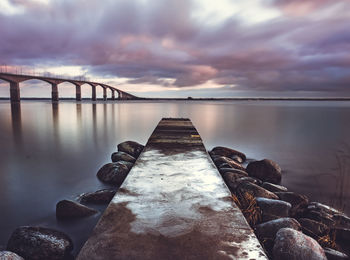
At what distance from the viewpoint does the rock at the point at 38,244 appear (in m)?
2.90

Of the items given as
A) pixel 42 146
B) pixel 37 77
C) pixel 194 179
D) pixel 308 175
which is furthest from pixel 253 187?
pixel 37 77

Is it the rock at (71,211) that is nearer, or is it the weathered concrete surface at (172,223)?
the weathered concrete surface at (172,223)

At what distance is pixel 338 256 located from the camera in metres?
2.93

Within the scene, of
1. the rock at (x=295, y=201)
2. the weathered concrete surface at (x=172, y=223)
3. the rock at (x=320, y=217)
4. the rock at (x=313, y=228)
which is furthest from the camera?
the rock at (x=295, y=201)

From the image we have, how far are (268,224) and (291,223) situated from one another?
340mm

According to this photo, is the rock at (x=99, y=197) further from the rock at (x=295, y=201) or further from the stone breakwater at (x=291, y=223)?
the rock at (x=295, y=201)

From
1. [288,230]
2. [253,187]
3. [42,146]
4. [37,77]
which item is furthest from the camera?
[37,77]

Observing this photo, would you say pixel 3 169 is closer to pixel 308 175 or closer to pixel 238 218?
pixel 238 218

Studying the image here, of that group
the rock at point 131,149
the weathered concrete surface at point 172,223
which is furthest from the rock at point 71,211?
the rock at point 131,149

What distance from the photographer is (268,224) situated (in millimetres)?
3447

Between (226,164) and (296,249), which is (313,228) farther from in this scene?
(226,164)

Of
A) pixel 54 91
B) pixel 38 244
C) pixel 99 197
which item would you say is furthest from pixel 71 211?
pixel 54 91

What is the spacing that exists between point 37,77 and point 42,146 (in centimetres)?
6660

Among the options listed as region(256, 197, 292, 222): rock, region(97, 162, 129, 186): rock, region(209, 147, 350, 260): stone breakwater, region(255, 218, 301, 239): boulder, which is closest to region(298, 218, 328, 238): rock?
region(209, 147, 350, 260): stone breakwater
